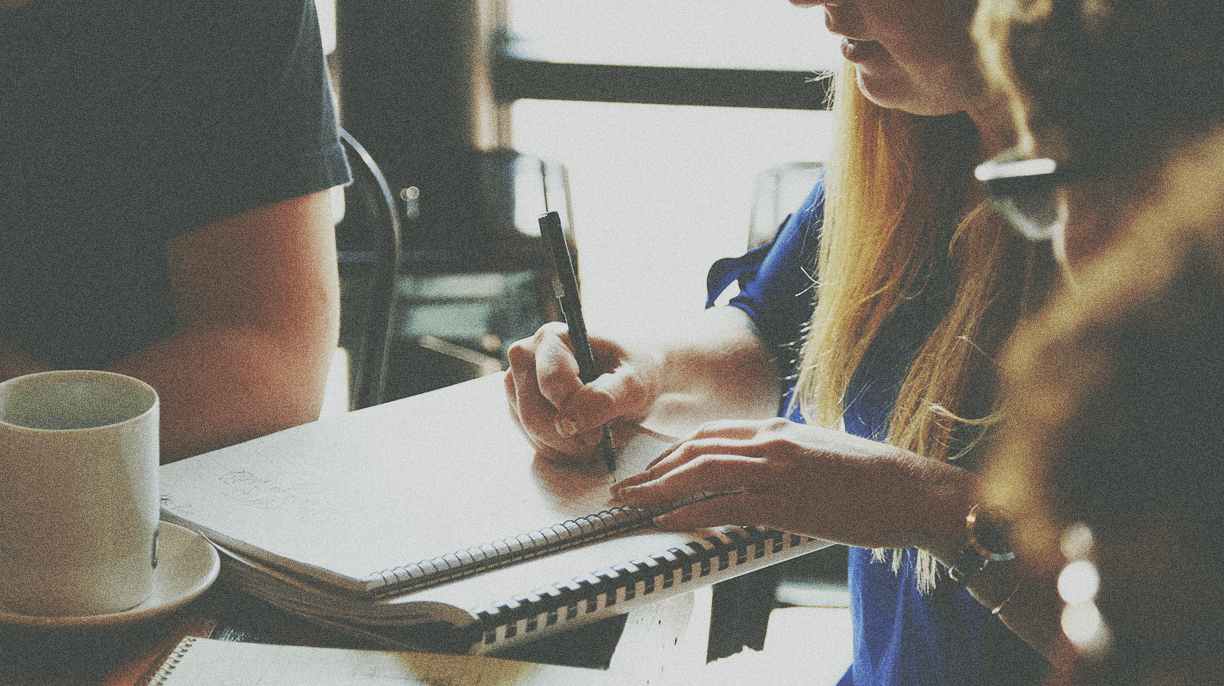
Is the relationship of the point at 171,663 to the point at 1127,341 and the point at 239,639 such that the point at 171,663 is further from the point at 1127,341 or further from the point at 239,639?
the point at 1127,341

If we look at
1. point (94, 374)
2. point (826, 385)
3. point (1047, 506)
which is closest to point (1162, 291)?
point (1047, 506)

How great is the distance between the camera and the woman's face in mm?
521

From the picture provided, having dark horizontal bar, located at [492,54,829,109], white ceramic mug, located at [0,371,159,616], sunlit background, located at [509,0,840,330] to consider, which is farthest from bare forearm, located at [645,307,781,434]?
dark horizontal bar, located at [492,54,829,109]

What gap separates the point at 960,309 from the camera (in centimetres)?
69

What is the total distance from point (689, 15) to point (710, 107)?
28 centimetres

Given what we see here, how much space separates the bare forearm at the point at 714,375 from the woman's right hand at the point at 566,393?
4 centimetres

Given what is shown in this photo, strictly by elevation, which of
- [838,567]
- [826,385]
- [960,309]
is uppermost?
[960,309]

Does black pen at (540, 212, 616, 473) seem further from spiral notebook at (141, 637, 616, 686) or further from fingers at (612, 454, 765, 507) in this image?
spiral notebook at (141, 637, 616, 686)

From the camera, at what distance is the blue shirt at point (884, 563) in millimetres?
648

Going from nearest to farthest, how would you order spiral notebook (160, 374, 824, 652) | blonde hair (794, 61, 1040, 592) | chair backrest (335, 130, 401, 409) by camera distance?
1. spiral notebook (160, 374, 824, 652)
2. blonde hair (794, 61, 1040, 592)
3. chair backrest (335, 130, 401, 409)

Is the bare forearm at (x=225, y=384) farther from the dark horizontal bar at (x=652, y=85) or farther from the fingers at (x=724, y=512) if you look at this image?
the dark horizontal bar at (x=652, y=85)

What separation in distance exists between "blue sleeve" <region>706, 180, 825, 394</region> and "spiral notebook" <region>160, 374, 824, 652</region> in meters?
0.27

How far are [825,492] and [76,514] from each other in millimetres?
406

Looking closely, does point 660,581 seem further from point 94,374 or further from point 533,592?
point 94,374
